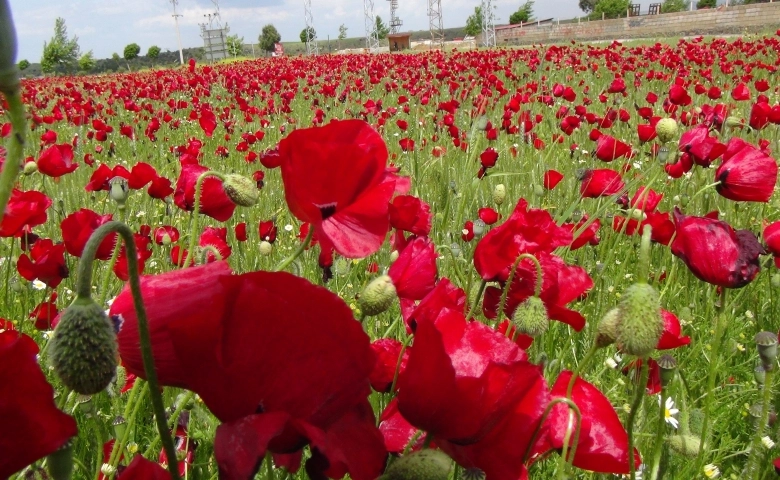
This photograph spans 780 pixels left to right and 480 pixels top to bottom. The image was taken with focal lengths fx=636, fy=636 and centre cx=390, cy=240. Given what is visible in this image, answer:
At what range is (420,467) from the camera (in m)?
0.46

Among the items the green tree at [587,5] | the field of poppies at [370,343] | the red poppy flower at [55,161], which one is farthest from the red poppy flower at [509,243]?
the green tree at [587,5]

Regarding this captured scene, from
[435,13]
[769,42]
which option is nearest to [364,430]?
[769,42]

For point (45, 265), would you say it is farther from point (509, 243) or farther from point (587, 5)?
point (587, 5)

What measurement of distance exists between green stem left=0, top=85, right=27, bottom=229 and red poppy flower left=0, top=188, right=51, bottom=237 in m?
1.38

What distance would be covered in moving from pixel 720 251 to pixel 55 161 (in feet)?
6.31

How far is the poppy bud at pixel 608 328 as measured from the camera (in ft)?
2.23

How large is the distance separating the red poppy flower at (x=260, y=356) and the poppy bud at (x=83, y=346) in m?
0.03

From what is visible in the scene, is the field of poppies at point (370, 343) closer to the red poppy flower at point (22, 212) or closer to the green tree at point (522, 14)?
the red poppy flower at point (22, 212)

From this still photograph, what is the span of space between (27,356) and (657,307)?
55cm

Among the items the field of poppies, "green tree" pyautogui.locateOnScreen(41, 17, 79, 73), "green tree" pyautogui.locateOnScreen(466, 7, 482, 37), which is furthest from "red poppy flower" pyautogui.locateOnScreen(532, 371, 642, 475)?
"green tree" pyautogui.locateOnScreen(466, 7, 482, 37)

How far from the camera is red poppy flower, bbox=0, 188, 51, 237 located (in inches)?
58.2

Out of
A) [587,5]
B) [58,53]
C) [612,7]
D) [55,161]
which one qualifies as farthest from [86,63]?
[587,5]

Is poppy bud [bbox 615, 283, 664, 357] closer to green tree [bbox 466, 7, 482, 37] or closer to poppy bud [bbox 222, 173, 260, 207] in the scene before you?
poppy bud [bbox 222, 173, 260, 207]

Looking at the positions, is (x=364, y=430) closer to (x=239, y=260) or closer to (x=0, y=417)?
(x=0, y=417)
